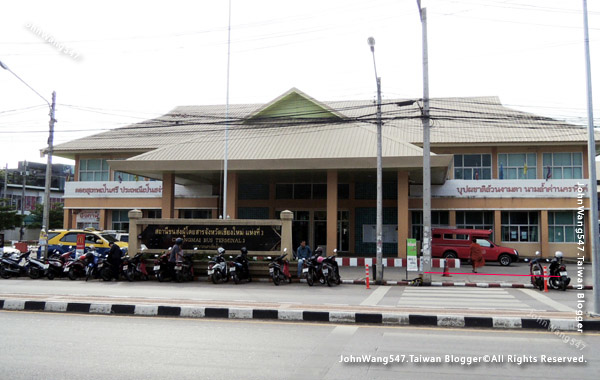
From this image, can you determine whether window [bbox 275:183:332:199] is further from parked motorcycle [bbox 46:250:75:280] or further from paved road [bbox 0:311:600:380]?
paved road [bbox 0:311:600:380]

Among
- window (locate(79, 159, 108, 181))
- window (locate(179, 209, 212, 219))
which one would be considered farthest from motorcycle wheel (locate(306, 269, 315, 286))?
window (locate(79, 159, 108, 181))

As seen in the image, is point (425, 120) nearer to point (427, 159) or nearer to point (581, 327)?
point (427, 159)

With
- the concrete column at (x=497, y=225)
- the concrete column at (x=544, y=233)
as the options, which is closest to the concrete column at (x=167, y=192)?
the concrete column at (x=497, y=225)

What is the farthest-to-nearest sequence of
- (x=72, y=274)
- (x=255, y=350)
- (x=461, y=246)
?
(x=461, y=246) < (x=72, y=274) < (x=255, y=350)

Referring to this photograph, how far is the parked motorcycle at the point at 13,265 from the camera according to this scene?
1736 cm

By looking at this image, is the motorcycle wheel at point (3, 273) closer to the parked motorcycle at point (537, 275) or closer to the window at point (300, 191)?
the window at point (300, 191)

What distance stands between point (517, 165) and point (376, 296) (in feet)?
69.7

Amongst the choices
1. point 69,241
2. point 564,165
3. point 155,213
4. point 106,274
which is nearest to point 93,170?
point 155,213

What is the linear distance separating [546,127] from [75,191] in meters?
31.4

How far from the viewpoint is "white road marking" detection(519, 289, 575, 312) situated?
1079 cm

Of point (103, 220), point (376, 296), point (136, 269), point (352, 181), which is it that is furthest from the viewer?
point (103, 220)

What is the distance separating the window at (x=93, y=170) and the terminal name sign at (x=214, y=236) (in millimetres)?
19313

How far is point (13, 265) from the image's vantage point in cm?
1739

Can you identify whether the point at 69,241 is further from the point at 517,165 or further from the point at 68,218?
the point at 517,165
